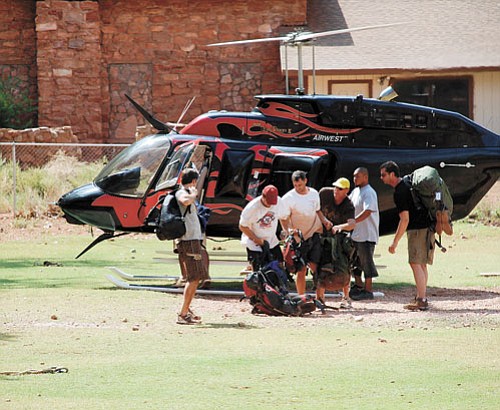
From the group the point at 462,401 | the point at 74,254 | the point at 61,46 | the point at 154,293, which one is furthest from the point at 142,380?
the point at 61,46

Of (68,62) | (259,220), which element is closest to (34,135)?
(68,62)

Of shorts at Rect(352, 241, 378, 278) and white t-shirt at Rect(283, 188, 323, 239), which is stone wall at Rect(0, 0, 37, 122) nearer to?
shorts at Rect(352, 241, 378, 278)

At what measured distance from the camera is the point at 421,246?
15.7m

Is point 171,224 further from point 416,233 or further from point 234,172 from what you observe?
point 234,172

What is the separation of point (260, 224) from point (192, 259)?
1.24 meters

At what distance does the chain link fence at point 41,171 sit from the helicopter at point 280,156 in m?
9.24

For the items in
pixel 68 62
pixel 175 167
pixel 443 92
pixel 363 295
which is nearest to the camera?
pixel 363 295

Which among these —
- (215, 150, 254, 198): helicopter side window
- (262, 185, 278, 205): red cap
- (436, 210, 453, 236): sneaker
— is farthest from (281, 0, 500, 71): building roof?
(262, 185, 278, 205): red cap

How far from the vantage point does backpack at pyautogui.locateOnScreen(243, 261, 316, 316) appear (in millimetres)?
15148

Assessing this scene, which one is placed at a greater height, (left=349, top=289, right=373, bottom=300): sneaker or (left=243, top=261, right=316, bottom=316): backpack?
(left=243, top=261, right=316, bottom=316): backpack

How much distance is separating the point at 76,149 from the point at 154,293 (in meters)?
14.3

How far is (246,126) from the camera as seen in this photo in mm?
18859

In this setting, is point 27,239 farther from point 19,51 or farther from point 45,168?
point 19,51

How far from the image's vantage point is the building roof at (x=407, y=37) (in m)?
32.5
